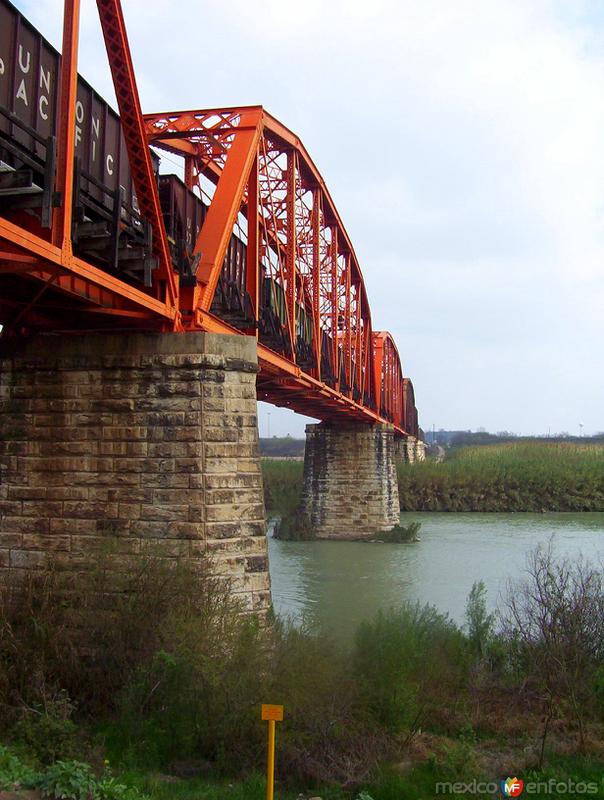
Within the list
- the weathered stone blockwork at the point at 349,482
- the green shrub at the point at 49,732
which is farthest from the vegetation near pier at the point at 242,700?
the weathered stone blockwork at the point at 349,482

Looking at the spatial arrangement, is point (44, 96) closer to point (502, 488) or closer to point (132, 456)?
point (132, 456)

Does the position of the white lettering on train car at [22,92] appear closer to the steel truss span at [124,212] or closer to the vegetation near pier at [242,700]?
the steel truss span at [124,212]

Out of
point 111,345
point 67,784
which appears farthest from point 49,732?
point 111,345

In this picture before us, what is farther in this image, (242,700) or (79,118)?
(79,118)

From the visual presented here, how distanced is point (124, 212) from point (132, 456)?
3.40 m

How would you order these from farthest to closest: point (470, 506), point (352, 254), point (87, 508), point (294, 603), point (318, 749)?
1. point (470, 506)
2. point (352, 254)
3. point (294, 603)
4. point (87, 508)
5. point (318, 749)

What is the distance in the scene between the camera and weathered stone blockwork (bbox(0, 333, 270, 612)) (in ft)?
34.1

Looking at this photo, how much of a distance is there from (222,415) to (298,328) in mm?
11508

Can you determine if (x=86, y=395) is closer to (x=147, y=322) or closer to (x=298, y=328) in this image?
Result: (x=147, y=322)

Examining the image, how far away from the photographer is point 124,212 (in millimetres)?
10812

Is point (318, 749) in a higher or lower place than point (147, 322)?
lower

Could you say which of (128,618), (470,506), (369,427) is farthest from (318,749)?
(470,506)

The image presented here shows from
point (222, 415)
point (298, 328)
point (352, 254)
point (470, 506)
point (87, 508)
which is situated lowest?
point (470, 506)

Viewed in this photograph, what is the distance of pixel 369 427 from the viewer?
40.7 metres
